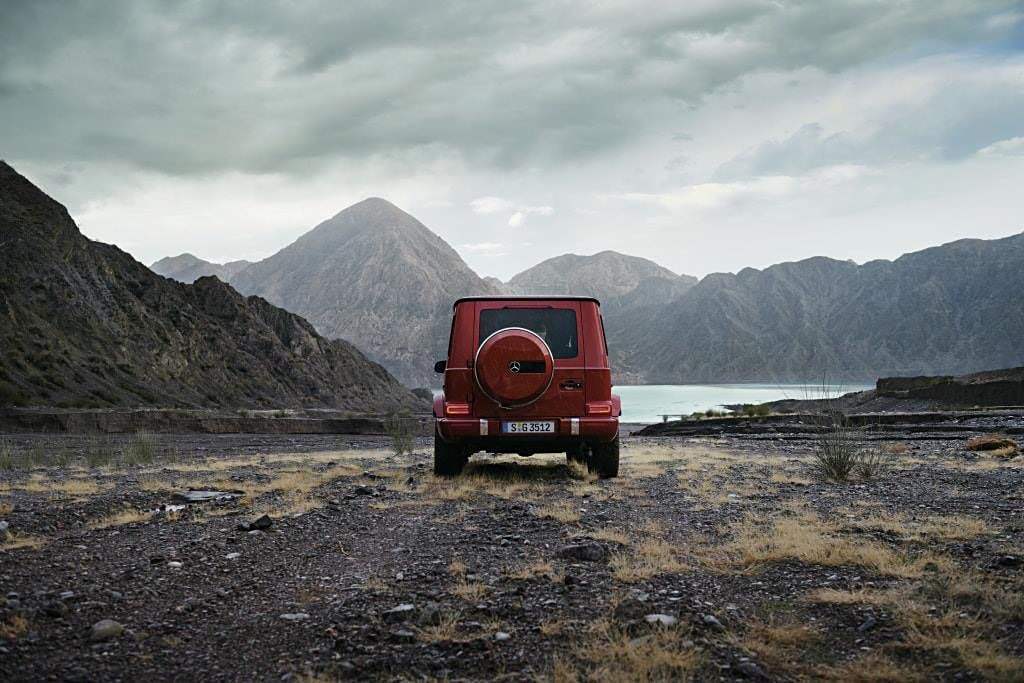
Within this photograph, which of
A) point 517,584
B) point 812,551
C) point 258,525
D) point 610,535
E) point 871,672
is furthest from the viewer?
point 258,525

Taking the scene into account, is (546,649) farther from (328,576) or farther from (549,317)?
(549,317)

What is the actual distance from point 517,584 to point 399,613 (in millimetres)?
968

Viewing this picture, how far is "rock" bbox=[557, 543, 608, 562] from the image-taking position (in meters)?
5.79

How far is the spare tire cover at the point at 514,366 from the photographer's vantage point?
33.0 ft

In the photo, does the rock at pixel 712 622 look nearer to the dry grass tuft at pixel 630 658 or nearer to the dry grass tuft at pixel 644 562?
the dry grass tuft at pixel 630 658

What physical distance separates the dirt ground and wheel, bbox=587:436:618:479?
142 cm

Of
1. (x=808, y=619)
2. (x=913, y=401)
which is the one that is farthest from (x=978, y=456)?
(x=913, y=401)

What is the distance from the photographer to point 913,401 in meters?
46.6

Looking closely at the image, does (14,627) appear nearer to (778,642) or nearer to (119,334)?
(778,642)

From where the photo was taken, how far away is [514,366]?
10.1 metres

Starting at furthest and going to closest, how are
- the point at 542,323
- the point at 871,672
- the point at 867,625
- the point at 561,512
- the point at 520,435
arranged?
the point at 542,323 → the point at 520,435 → the point at 561,512 → the point at 867,625 → the point at 871,672

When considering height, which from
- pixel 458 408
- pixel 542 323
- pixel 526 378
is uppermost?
pixel 542 323

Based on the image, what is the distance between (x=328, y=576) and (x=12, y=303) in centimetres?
5006

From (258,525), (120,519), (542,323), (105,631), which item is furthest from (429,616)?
(542,323)
